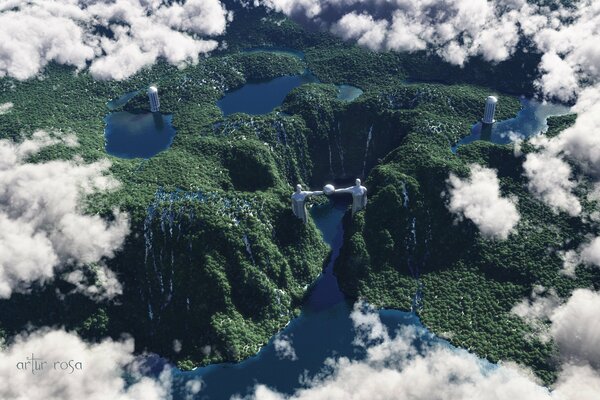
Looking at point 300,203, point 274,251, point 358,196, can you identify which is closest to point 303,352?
point 274,251

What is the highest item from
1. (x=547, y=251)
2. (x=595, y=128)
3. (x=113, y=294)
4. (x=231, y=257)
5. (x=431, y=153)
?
(x=595, y=128)

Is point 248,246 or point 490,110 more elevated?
point 490,110

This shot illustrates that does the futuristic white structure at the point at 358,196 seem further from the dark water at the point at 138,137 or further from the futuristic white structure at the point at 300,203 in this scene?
the dark water at the point at 138,137

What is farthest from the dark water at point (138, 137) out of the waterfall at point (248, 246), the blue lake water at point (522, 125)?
the blue lake water at point (522, 125)

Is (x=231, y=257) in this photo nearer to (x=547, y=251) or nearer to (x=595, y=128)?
(x=547, y=251)

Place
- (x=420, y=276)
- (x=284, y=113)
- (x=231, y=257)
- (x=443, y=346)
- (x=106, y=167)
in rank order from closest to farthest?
(x=443, y=346) < (x=231, y=257) < (x=420, y=276) < (x=106, y=167) < (x=284, y=113)

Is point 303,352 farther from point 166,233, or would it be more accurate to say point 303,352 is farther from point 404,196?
point 404,196

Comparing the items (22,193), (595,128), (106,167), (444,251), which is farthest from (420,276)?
(22,193)
